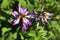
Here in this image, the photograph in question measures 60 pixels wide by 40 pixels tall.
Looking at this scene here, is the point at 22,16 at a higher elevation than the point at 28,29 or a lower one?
higher

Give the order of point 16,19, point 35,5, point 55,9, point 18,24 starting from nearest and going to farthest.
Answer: point 16,19
point 18,24
point 35,5
point 55,9

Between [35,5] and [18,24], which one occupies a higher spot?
[35,5]

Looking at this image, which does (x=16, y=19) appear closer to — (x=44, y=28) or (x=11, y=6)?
(x=11, y=6)

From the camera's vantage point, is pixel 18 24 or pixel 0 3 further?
pixel 0 3

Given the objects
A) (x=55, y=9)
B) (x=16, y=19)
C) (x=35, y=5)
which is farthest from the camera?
(x=55, y=9)

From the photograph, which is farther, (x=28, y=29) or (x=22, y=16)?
(x=28, y=29)

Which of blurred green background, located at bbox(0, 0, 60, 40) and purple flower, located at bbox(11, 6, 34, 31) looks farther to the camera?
blurred green background, located at bbox(0, 0, 60, 40)

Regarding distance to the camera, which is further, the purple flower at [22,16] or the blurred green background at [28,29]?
the blurred green background at [28,29]

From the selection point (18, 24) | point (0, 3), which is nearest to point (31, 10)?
point (18, 24)
